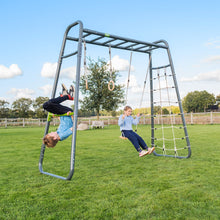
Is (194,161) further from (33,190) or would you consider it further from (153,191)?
(33,190)

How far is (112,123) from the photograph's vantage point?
3109cm

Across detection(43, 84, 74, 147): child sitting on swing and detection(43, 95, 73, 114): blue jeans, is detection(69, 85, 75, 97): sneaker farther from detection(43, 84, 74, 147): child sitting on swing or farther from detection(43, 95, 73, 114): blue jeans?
detection(43, 95, 73, 114): blue jeans

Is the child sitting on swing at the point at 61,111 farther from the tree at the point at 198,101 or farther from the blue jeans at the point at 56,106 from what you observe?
the tree at the point at 198,101

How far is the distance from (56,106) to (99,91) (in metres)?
15.1

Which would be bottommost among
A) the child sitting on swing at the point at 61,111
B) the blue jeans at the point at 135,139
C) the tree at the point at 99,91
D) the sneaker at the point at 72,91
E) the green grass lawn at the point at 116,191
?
the green grass lawn at the point at 116,191

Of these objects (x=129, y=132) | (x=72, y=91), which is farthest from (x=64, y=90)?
(x=129, y=132)

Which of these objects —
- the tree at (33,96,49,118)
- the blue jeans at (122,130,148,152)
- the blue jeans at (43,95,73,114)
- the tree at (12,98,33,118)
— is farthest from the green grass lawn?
the tree at (12,98,33,118)

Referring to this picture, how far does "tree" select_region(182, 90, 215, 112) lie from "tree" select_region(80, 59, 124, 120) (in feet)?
188

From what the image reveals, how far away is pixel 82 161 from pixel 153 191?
3.00 m

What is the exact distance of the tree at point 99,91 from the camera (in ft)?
61.6

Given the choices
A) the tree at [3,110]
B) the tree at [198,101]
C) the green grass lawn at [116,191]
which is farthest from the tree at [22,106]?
the green grass lawn at [116,191]

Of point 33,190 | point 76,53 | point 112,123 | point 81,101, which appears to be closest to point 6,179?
point 33,190

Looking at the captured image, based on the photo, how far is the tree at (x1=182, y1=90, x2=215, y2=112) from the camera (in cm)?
7639

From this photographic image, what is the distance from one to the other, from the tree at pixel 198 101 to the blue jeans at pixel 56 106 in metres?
77.1
